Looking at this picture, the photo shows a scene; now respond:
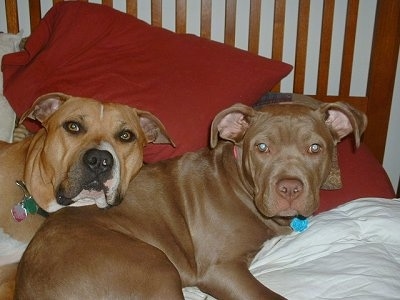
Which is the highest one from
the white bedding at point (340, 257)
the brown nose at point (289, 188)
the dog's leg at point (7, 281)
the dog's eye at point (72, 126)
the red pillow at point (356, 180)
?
the dog's eye at point (72, 126)

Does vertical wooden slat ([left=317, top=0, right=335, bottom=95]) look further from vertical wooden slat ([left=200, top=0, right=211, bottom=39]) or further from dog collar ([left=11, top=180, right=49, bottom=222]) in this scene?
dog collar ([left=11, top=180, right=49, bottom=222])

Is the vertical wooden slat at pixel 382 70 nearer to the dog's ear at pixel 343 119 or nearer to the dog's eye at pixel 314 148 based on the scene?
the dog's ear at pixel 343 119

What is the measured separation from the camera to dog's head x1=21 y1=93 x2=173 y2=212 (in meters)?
2.70

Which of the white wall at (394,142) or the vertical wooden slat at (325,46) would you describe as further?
the white wall at (394,142)

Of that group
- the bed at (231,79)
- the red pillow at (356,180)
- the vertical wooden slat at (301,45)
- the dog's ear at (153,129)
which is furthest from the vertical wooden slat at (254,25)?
the dog's ear at (153,129)

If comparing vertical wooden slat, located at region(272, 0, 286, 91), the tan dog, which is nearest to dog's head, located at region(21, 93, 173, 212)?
the tan dog

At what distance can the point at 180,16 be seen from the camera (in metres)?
4.18

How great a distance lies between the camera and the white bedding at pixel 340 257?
2.43 m

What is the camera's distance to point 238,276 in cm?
261

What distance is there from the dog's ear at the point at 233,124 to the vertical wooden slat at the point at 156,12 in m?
1.57

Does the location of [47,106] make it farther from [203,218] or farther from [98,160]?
[203,218]

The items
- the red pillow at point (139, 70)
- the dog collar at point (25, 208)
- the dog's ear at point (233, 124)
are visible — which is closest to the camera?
the dog's ear at point (233, 124)

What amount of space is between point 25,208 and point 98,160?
613 mm

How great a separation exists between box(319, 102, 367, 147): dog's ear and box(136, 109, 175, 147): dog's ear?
0.95 meters
